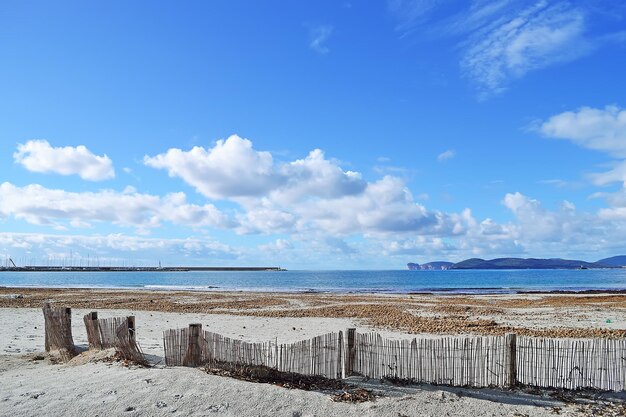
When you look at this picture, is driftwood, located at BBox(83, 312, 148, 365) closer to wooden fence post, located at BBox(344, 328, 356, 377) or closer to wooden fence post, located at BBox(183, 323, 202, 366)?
wooden fence post, located at BBox(183, 323, 202, 366)

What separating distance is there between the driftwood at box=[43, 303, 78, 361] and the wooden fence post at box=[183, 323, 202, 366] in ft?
14.3

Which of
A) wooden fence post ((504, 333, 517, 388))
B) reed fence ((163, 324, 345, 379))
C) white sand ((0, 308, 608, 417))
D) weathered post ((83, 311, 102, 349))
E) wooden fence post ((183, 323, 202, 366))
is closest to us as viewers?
white sand ((0, 308, 608, 417))

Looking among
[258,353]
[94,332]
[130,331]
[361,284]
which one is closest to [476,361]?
[258,353]

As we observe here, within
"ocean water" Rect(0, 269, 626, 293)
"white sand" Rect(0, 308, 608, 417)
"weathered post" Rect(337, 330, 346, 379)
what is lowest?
"ocean water" Rect(0, 269, 626, 293)

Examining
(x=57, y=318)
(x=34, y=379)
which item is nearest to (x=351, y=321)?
(x=57, y=318)

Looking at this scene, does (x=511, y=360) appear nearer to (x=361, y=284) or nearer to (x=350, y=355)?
(x=350, y=355)

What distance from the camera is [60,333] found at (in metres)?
13.5

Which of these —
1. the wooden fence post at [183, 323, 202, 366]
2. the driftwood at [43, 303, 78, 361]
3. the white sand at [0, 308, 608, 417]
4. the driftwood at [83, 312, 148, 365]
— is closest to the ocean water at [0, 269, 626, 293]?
the driftwood at [43, 303, 78, 361]

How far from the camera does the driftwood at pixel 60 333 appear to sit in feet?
43.3

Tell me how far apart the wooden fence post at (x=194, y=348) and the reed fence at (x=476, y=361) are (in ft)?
3.03

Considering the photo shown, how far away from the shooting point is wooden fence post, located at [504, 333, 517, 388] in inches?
386

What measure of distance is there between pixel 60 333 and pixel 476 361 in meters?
10.7

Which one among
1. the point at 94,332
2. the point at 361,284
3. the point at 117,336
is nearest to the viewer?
the point at 117,336

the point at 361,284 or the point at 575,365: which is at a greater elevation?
the point at 575,365
